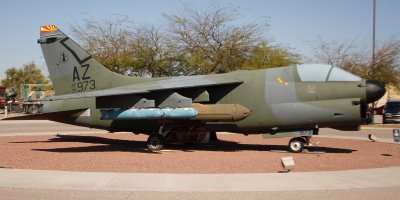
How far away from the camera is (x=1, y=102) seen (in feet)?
176

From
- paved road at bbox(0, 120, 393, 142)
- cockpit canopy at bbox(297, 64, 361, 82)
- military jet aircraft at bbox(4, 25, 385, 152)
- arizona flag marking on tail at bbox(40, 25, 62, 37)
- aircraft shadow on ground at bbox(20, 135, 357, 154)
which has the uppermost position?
arizona flag marking on tail at bbox(40, 25, 62, 37)

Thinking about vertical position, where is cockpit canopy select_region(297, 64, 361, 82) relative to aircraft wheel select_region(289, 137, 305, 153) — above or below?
above

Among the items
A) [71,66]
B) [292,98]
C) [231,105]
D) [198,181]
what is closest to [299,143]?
[292,98]

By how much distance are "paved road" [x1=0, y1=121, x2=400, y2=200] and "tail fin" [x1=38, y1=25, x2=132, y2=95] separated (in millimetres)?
7404

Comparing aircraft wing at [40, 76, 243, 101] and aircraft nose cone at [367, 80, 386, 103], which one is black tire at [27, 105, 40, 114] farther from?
aircraft nose cone at [367, 80, 386, 103]

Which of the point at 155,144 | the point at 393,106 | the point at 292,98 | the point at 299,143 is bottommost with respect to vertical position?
the point at 155,144

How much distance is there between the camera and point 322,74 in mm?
13867

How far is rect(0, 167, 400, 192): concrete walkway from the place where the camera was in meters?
8.20

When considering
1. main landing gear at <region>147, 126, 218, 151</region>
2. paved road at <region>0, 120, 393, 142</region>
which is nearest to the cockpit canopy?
main landing gear at <region>147, 126, 218, 151</region>

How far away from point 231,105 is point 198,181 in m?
5.52

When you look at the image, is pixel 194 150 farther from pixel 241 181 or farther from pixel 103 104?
pixel 241 181

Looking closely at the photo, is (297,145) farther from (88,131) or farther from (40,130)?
(40,130)

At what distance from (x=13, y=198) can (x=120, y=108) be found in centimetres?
765

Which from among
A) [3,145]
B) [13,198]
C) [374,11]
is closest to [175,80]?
[3,145]
